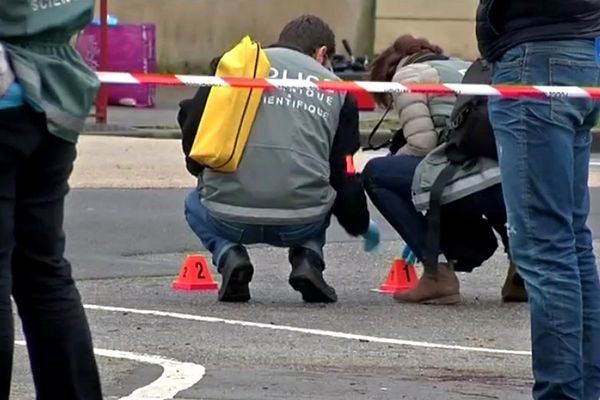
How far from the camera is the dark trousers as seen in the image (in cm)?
383

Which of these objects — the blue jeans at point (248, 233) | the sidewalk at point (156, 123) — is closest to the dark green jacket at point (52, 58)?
the blue jeans at point (248, 233)

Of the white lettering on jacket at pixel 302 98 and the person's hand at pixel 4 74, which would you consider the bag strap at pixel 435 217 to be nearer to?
the white lettering on jacket at pixel 302 98

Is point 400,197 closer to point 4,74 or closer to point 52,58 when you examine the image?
point 52,58

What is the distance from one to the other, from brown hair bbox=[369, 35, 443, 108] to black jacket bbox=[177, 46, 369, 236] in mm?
461

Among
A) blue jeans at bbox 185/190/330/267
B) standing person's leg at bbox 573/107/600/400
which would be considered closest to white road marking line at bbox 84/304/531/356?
blue jeans at bbox 185/190/330/267

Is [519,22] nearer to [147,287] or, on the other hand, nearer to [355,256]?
[147,287]

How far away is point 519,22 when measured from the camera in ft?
14.5

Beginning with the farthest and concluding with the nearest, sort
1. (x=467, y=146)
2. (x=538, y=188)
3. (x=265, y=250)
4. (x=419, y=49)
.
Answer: (x=265, y=250)
(x=419, y=49)
(x=467, y=146)
(x=538, y=188)

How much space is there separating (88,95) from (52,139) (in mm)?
143

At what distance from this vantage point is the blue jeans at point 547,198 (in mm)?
4383

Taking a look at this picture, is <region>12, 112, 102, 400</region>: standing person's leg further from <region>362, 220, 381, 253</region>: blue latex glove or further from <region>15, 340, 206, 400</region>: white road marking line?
<region>362, 220, 381, 253</region>: blue latex glove

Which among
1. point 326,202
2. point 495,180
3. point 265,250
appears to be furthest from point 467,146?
point 265,250

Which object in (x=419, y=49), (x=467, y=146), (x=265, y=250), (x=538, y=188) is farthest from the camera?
(x=265, y=250)

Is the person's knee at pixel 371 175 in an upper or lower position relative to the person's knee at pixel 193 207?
upper
